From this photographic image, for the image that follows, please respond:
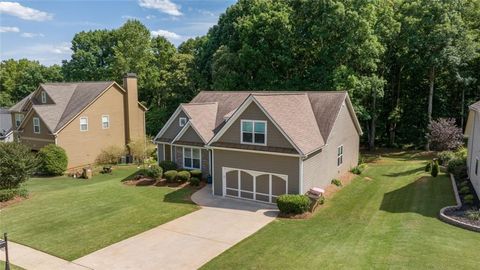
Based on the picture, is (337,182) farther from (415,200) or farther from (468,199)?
(468,199)

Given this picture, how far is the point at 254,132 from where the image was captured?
67.5 feet

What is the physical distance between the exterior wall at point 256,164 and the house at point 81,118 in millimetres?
17462

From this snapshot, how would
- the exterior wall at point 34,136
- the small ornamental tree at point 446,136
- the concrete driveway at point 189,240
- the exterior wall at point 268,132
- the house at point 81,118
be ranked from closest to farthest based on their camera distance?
the concrete driveway at point 189,240 < the exterior wall at point 268,132 < the small ornamental tree at point 446,136 < the exterior wall at point 34,136 < the house at point 81,118

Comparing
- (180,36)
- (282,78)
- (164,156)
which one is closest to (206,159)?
(164,156)

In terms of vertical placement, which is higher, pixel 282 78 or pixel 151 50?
pixel 151 50

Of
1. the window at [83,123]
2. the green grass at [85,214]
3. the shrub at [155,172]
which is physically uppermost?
the window at [83,123]

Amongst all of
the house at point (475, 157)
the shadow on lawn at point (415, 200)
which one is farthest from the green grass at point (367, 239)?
the house at point (475, 157)

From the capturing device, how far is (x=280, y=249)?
13.9 m

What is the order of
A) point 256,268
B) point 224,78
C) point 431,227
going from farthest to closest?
1. point 224,78
2. point 431,227
3. point 256,268

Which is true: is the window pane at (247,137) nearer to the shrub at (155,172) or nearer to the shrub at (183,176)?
the shrub at (183,176)

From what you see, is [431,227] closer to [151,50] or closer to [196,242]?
[196,242]

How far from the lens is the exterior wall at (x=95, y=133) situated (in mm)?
32781

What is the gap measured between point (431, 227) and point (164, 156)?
19.4m

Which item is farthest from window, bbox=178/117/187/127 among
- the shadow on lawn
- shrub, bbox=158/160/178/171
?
the shadow on lawn
